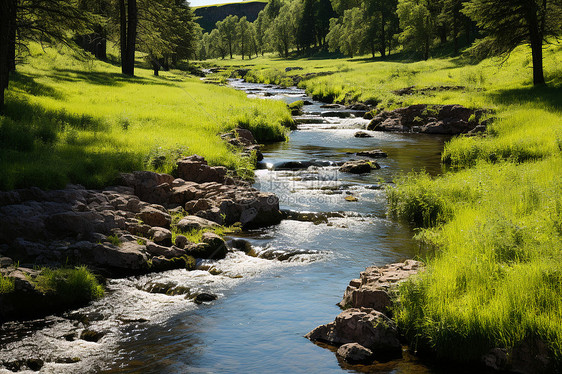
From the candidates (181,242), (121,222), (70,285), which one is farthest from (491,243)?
(121,222)

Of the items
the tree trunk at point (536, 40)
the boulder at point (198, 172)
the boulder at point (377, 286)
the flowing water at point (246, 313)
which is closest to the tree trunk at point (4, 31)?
the boulder at point (198, 172)

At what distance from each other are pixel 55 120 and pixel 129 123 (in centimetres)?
332

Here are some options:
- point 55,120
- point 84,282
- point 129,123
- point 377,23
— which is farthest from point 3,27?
point 377,23

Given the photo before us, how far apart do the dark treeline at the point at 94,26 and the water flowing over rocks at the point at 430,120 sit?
16.9m

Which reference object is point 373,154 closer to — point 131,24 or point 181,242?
point 181,242

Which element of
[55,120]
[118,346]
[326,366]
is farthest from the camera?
[55,120]

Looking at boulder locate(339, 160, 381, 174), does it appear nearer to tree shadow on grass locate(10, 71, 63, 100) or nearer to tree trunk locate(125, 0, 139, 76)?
tree shadow on grass locate(10, 71, 63, 100)

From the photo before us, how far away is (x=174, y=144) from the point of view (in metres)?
15.6

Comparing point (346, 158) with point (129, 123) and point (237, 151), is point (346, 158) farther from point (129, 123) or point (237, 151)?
point (129, 123)

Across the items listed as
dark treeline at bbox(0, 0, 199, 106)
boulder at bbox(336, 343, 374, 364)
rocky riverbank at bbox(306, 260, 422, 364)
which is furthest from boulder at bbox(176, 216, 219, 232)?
dark treeline at bbox(0, 0, 199, 106)

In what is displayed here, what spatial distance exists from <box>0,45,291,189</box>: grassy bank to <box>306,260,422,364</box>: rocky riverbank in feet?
24.5

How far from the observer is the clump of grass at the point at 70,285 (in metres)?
7.50

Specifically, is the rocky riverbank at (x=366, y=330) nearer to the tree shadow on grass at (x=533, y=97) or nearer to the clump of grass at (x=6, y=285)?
the clump of grass at (x=6, y=285)

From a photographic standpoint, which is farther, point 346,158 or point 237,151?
point 346,158
